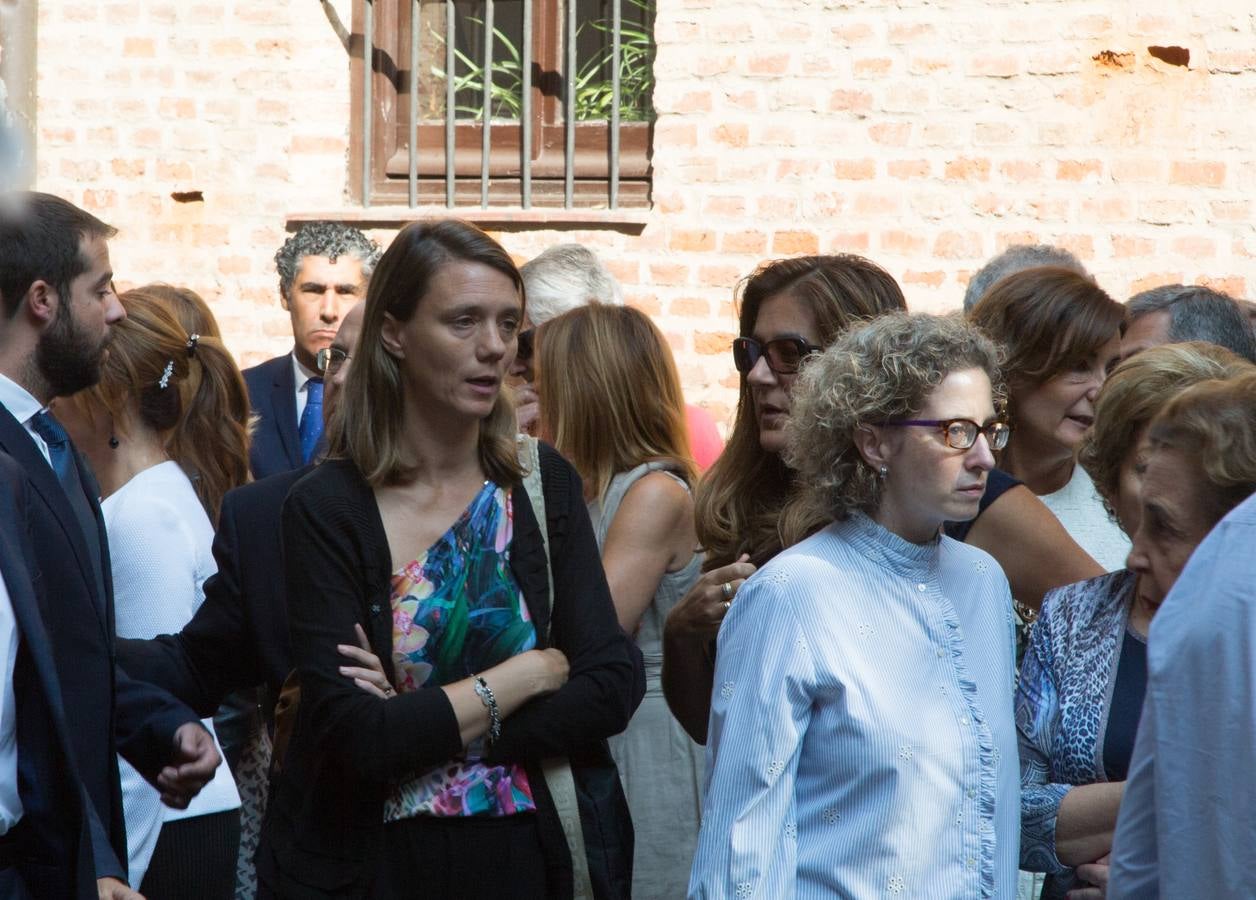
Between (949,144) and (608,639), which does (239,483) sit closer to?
(608,639)

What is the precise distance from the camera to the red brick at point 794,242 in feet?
23.4

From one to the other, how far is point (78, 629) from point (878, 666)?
151 cm

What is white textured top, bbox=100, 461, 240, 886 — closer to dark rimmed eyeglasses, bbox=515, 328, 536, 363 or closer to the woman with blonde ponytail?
the woman with blonde ponytail

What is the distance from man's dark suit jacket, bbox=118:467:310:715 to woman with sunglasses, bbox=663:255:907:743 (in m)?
0.83

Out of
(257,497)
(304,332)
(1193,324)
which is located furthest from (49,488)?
(304,332)

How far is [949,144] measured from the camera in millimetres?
6930

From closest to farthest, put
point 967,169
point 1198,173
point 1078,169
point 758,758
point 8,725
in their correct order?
point 758,758, point 8,725, point 1198,173, point 1078,169, point 967,169

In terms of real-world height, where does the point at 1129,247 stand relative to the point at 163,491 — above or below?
above

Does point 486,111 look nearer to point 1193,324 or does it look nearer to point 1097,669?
point 1193,324

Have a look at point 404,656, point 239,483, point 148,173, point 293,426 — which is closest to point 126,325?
point 239,483

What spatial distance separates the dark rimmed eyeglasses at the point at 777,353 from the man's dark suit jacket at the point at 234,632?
957mm

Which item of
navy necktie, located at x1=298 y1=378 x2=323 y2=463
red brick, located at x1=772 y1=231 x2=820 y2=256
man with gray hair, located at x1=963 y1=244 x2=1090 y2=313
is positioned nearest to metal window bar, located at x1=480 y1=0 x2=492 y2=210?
red brick, located at x1=772 y1=231 x2=820 y2=256

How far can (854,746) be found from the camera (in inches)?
104

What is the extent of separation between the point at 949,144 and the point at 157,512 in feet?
Answer: 13.7
